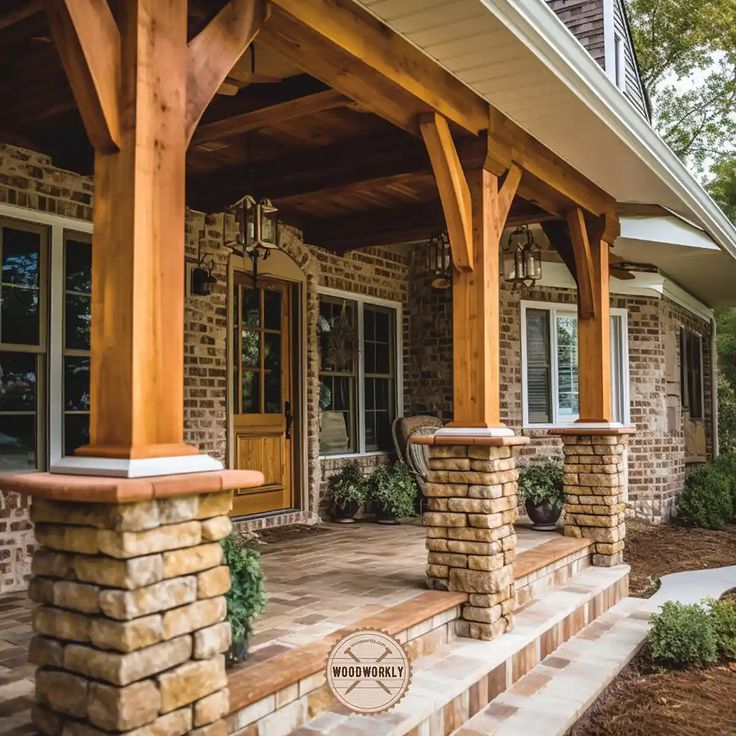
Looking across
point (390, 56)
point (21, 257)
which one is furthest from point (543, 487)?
point (21, 257)

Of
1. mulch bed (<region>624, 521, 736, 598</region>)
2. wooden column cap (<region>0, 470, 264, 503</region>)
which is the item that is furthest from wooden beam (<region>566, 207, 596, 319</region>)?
wooden column cap (<region>0, 470, 264, 503</region>)

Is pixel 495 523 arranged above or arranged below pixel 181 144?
below

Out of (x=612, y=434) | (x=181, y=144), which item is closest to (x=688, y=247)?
(x=612, y=434)

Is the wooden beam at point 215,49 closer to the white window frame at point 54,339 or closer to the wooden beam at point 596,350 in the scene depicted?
the white window frame at point 54,339

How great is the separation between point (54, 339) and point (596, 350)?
390 centimetres

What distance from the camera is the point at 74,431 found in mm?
4641

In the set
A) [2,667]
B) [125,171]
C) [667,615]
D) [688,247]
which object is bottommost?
[667,615]

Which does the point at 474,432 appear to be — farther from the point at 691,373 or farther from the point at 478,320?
the point at 691,373

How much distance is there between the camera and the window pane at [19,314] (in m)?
4.26

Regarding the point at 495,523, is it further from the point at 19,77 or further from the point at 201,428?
the point at 19,77

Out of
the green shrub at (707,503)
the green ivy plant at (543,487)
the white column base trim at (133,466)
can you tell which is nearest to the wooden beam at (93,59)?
the white column base trim at (133,466)

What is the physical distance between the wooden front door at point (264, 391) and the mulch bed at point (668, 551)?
9.96 ft

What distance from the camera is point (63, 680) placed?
6.68 ft

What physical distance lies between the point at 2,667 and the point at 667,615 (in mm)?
3530
